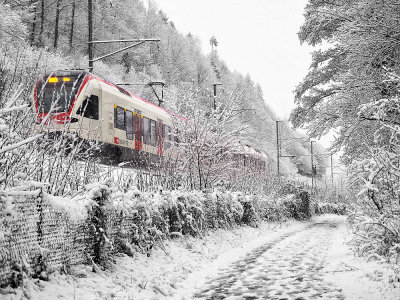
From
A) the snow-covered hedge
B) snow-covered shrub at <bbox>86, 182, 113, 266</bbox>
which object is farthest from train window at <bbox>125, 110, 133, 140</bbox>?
snow-covered shrub at <bbox>86, 182, 113, 266</bbox>

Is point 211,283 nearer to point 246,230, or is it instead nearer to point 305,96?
point 246,230

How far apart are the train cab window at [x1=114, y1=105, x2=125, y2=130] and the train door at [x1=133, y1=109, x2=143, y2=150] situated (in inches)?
35.5

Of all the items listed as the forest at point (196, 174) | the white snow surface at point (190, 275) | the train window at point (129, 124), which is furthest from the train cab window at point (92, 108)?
the white snow surface at point (190, 275)

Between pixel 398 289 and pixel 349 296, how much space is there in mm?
569

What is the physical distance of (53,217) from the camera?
4.80m

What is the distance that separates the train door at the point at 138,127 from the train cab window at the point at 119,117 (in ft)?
2.96

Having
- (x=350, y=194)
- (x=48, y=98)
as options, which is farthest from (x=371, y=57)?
(x=48, y=98)

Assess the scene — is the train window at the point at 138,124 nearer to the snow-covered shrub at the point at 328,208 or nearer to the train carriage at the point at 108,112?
the train carriage at the point at 108,112

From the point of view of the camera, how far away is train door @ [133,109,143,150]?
1504 centimetres

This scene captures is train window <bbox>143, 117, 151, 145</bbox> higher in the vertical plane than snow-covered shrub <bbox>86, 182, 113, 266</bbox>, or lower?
higher

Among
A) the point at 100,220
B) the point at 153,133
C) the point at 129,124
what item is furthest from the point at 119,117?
the point at 100,220

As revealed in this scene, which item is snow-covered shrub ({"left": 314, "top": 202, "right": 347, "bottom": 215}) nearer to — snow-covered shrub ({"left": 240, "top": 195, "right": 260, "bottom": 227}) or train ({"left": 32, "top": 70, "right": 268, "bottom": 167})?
snow-covered shrub ({"left": 240, "top": 195, "right": 260, "bottom": 227})

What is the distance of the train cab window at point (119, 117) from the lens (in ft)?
44.8

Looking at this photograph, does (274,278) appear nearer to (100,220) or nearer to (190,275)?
(190,275)
